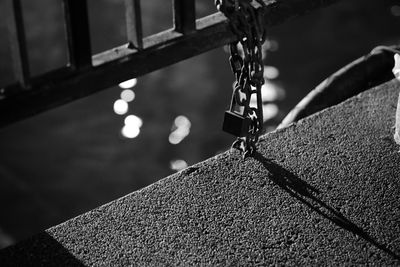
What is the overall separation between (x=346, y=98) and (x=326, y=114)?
16.5 inches

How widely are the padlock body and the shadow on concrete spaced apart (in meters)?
0.76

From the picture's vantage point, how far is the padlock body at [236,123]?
3219 mm

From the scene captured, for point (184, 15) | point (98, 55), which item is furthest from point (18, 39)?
point (184, 15)

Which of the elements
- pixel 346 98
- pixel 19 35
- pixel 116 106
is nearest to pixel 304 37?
pixel 116 106

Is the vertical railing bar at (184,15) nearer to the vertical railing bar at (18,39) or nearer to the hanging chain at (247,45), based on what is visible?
the hanging chain at (247,45)

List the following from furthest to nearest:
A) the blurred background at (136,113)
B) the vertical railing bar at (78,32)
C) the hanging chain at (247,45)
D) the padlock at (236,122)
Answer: the blurred background at (136,113) < the padlock at (236,122) < the hanging chain at (247,45) < the vertical railing bar at (78,32)

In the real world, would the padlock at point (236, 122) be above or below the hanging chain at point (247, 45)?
below

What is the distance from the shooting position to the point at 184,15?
3.10 metres

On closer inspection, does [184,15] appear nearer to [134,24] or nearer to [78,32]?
[134,24]

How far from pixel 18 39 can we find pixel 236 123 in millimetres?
925

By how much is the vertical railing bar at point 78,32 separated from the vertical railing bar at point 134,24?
0.64ft

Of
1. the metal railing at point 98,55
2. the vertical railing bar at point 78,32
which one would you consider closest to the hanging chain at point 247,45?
the metal railing at point 98,55

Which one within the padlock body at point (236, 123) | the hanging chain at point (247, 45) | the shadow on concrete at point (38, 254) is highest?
the hanging chain at point (247, 45)

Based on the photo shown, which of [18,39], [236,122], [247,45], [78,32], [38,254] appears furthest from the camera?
[236,122]
